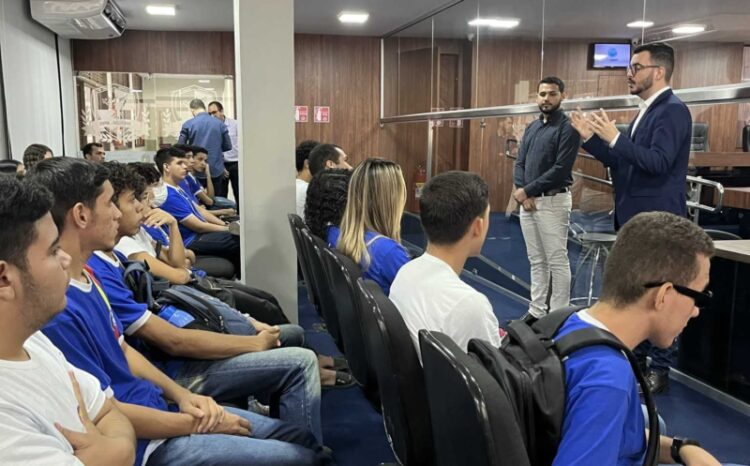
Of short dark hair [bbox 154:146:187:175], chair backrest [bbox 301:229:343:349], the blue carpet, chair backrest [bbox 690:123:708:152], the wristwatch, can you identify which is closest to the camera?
the wristwatch

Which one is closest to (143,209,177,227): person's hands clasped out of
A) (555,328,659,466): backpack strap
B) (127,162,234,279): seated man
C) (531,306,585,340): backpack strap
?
(127,162,234,279): seated man

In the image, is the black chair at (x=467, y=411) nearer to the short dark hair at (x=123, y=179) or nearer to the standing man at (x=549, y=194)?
the short dark hair at (x=123, y=179)

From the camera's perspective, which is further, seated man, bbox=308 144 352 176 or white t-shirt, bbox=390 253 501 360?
seated man, bbox=308 144 352 176

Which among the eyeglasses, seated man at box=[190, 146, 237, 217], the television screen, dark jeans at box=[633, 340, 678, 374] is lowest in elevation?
dark jeans at box=[633, 340, 678, 374]

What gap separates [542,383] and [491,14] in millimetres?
4985

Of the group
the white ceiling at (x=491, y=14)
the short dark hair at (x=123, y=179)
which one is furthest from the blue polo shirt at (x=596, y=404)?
the white ceiling at (x=491, y=14)

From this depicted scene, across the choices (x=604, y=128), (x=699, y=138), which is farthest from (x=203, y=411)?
(x=699, y=138)

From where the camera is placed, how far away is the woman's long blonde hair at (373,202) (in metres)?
2.52

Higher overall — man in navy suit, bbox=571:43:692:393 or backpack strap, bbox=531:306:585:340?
man in navy suit, bbox=571:43:692:393

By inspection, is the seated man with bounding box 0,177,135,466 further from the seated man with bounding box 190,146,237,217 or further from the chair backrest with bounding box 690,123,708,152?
the seated man with bounding box 190,146,237,217

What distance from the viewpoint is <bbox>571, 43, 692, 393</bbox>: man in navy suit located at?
283 cm

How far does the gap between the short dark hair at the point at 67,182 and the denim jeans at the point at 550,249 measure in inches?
120

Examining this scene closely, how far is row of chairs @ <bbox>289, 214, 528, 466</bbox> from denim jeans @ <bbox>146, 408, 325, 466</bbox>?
0.89 ft

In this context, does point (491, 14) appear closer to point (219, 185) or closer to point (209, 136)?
point (209, 136)
